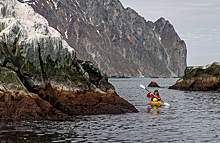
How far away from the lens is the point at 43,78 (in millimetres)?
24344

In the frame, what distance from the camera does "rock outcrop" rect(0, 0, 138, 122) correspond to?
20.9 m

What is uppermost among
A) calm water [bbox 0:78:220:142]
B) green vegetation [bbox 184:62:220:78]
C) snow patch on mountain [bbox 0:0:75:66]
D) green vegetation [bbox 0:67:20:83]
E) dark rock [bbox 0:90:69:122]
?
snow patch on mountain [bbox 0:0:75:66]

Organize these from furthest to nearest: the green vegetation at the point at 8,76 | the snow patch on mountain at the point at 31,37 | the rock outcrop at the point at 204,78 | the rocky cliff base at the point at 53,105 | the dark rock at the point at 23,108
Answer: the rock outcrop at the point at 204,78 → the snow patch on mountain at the point at 31,37 → the green vegetation at the point at 8,76 → the rocky cliff base at the point at 53,105 → the dark rock at the point at 23,108

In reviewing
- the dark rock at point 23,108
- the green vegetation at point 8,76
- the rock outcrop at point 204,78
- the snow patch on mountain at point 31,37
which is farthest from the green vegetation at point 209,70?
the green vegetation at point 8,76

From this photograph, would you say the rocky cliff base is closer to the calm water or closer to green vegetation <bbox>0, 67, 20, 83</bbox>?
green vegetation <bbox>0, 67, 20, 83</bbox>

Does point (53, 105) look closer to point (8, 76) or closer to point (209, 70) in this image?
point (8, 76)

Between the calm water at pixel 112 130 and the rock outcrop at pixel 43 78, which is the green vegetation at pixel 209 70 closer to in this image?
the rock outcrop at pixel 43 78

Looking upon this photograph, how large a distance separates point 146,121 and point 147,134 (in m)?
5.05

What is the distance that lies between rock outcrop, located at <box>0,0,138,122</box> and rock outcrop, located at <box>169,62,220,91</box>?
4349 centimetres

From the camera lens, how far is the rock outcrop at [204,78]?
6469 centimetres

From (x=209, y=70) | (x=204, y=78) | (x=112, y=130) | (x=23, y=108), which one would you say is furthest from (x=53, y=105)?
(x=204, y=78)

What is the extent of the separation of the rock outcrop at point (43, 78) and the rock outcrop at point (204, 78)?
143ft

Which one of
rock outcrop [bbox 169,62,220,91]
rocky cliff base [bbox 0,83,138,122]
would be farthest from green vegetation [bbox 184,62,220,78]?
rocky cliff base [bbox 0,83,138,122]

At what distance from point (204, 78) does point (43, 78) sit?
51.2 meters
